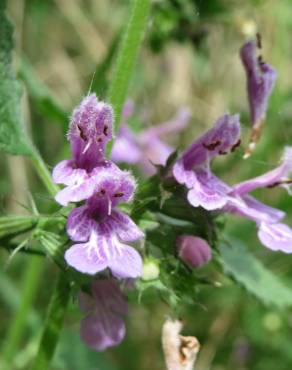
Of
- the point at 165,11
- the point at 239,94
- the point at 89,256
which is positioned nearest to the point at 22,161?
the point at 239,94

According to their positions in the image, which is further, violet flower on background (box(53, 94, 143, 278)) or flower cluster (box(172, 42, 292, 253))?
flower cluster (box(172, 42, 292, 253))

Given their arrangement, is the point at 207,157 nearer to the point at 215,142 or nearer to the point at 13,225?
the point at 215,142

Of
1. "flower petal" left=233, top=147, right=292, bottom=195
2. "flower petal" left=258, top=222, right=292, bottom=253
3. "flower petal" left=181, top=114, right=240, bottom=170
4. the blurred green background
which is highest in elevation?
"flower petal" left=181, top=114, right=240, bottom=170

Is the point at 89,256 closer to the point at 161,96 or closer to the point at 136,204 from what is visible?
the point at 136,204

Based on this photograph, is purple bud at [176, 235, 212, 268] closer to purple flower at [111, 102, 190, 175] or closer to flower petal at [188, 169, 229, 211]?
flower petal at [188, 169, 229, 211]

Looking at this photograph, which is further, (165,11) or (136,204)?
(165,11)

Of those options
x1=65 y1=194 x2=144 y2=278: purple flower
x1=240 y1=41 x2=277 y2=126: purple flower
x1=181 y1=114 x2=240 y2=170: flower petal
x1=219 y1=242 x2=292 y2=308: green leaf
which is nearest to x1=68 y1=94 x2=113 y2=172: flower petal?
x1=65 y1=194 x2=144 y2=278: purple flower

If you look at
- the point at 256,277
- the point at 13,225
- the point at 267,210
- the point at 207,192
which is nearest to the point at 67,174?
the point at 13,225
